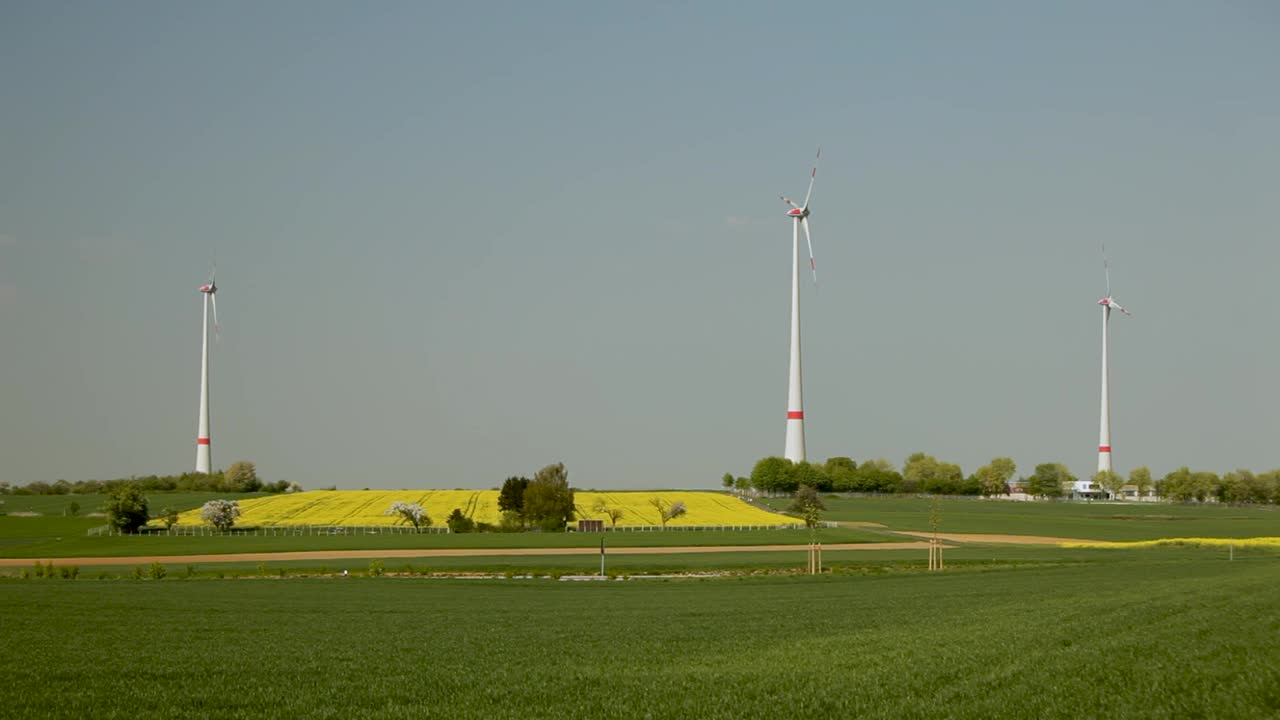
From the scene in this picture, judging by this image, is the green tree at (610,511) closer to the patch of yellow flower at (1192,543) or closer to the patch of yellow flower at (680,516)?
the patch of yellow flower at (680,516)

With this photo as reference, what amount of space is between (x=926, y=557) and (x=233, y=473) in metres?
145

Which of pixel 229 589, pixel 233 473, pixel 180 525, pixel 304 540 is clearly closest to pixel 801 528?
pixel 304 540

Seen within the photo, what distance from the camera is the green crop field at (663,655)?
20.0 meters

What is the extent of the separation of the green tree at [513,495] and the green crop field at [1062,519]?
1613 inches

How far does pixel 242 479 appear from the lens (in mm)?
194625

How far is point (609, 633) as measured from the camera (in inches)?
1345

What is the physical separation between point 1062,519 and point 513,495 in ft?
234

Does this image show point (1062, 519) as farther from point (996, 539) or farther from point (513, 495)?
point (513, 495)

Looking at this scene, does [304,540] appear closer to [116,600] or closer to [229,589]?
[229,589]

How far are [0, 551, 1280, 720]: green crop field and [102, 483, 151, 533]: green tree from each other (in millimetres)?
75446

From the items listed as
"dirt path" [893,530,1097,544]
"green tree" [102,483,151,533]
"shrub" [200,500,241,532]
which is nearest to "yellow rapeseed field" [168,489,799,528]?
"shrub" [200,500,241,532]

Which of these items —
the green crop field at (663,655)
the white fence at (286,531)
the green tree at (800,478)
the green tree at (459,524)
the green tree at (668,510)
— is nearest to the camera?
the green crop field at (663,655)

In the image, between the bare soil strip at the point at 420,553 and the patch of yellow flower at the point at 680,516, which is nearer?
the bare soil strip at the point at 420,553

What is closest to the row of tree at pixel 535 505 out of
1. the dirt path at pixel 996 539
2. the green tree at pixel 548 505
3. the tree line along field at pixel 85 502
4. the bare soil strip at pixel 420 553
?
the green tree at pixel 548 505
